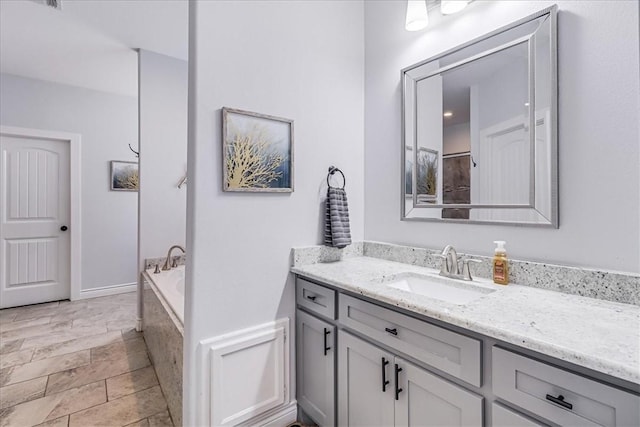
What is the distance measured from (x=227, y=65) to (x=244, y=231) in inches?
32.2

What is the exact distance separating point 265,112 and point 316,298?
1.02 m

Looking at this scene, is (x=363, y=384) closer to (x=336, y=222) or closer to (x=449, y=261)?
(x=449, y=261)

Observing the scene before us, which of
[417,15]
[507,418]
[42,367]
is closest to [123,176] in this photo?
[42,367]

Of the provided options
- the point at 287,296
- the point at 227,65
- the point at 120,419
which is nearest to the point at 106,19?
the point at 227,65

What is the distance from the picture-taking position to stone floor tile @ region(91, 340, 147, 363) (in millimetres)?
2476

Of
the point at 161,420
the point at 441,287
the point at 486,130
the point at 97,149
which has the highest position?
the point at 97,149

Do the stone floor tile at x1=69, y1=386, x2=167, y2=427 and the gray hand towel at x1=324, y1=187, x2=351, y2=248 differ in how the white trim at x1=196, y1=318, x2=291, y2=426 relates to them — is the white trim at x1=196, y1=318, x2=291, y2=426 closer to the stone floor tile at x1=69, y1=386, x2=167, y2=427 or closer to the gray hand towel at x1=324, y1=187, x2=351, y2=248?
the gray hand towel at x1=324, y1=187, x2=351, y2=248

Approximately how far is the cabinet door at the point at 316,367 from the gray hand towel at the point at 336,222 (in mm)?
448

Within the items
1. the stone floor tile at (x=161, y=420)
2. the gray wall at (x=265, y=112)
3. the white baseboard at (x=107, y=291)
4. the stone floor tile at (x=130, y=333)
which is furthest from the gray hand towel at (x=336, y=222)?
the white baseboard at (x=107, y=291)

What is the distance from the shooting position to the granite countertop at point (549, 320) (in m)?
0.74

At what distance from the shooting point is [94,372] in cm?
225

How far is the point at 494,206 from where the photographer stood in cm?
148

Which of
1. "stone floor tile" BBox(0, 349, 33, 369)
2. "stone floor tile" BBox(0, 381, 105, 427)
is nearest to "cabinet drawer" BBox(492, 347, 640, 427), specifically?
"stone floor tile" BBox(0, 381, 105, 427)

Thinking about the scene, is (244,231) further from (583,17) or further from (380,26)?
(583,17)
